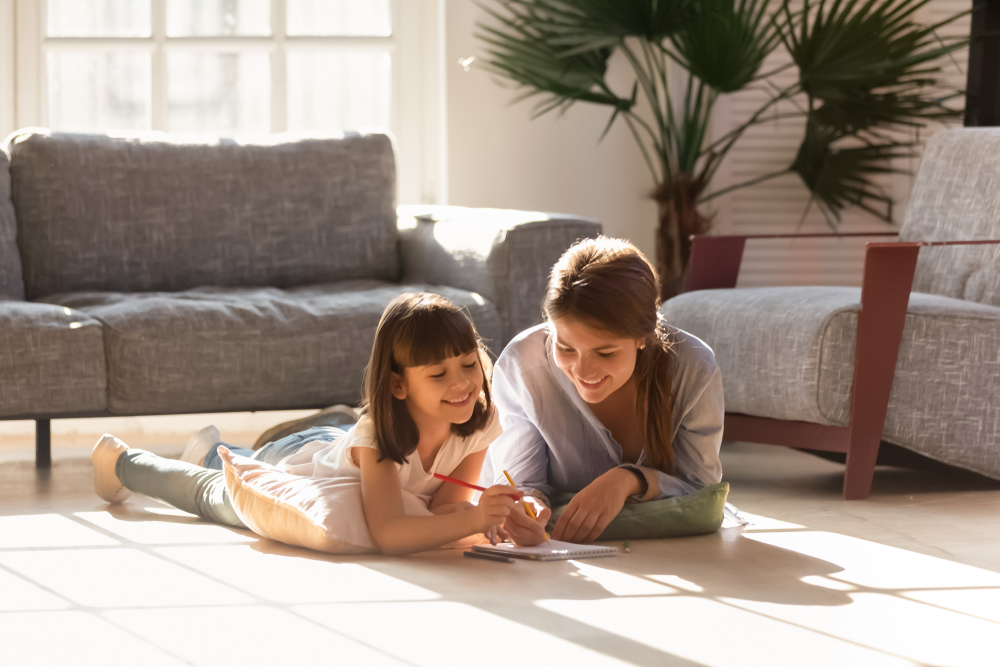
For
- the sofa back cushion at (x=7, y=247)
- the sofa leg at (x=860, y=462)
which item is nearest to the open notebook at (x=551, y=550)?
the sofa leg at (x=860, y=462)

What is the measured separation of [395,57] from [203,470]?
1.98 m

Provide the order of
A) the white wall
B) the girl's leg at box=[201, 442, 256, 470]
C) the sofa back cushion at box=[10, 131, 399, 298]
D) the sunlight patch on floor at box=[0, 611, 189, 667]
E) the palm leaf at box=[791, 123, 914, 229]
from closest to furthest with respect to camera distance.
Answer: the sunlight patch on floor at box=[0, 611, 189, 667] < the girl's leg at box=[201, 442, 256, 470] < the sofa back cushion at box=[10, 131, 399, 298] < the palm leaf at box=[791, 123, 914, 229] < the white wall

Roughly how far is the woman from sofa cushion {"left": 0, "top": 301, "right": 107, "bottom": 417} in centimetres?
93

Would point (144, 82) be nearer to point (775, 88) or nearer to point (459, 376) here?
point (775, 88)

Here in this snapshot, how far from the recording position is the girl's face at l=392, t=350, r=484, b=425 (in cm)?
164

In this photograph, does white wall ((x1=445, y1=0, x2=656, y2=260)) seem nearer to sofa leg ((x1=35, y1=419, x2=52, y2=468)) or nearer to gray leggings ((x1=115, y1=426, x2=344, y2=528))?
sofa leg ((x1=35, y1=419, x2=52, y2=468))

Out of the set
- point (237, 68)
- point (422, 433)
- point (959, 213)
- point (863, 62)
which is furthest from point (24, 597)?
point (863, 62)

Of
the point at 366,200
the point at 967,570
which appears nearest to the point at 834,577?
the point at 967,570

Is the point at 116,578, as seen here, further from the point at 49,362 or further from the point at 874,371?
the point at 874,371

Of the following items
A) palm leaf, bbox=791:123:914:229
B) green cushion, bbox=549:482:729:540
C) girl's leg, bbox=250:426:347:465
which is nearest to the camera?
green cushion, bbox=549:482:729:540

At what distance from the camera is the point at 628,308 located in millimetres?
1634

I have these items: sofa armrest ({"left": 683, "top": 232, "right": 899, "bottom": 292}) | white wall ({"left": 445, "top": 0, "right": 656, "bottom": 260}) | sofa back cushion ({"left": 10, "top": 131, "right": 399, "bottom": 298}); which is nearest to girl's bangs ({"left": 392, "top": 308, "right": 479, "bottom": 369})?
sofa armrest ({"left": 683, "top": 232, "right": 899, "bottom": 292})

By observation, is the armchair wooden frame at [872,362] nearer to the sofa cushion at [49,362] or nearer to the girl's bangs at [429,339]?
the girl's bangs at [429,339]

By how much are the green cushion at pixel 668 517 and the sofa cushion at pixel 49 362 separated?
1.12m
